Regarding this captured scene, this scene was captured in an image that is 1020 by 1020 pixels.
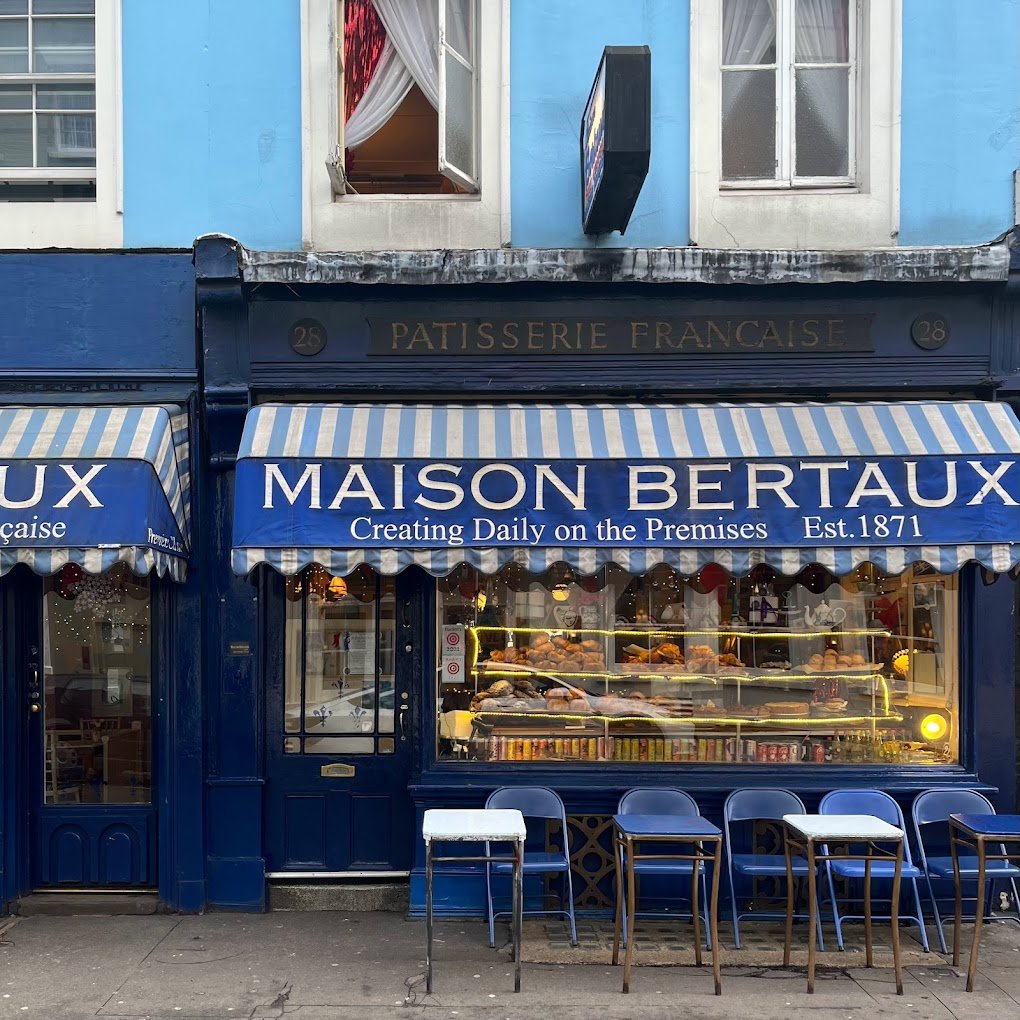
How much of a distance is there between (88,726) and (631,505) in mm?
4328

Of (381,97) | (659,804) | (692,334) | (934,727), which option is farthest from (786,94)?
(659,804)

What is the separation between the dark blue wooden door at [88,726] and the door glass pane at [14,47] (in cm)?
381

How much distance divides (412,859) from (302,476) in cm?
300

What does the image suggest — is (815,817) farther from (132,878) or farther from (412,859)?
(132,878)

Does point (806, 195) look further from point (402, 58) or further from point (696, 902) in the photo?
point (696, 902)

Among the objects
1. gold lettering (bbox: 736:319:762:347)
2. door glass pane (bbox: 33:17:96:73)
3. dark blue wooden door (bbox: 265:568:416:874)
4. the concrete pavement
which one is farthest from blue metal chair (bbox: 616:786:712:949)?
door glass pane (bbox: 33:17:96:73)

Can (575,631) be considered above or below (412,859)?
above

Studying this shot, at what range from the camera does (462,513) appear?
698 cm

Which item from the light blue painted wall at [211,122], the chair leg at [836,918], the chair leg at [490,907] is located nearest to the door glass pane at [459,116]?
the light blue painted wall at [211,122]

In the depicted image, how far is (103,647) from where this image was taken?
8102mm

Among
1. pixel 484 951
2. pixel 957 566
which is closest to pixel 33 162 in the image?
pixel 484 951

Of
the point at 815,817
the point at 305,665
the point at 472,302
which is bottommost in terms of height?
the point at 815,817

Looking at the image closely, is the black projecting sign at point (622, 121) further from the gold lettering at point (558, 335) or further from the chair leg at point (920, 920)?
the chair leg at point (920, 920)

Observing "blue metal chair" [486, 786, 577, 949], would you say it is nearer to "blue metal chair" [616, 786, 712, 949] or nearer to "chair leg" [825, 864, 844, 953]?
"blue metal chair" [616, 786, 712, 949]
